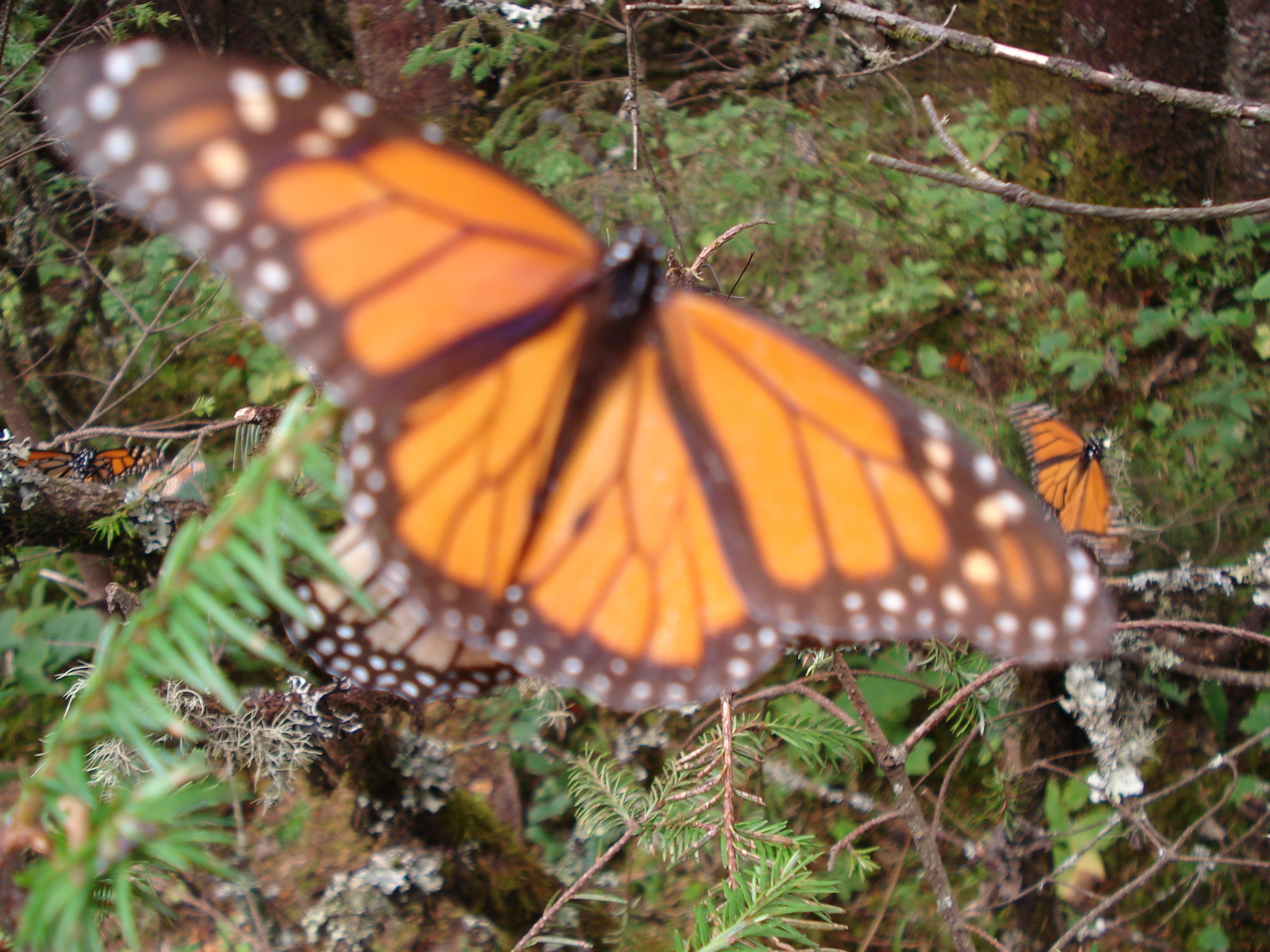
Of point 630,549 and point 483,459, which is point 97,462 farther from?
point 630,549

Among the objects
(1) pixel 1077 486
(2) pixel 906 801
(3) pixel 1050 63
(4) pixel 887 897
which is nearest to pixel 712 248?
(3) pixel 1050 63

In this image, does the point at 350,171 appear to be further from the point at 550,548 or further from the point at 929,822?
the point at 929,822

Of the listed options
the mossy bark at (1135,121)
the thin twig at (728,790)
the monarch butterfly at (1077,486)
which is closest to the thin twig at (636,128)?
the thin twig at (728,790)

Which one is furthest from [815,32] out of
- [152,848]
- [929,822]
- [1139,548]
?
[152,848]

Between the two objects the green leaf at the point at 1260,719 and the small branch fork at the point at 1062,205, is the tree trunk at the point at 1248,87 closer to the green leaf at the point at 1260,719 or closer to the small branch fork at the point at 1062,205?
the green leaf at the point at 1260,719

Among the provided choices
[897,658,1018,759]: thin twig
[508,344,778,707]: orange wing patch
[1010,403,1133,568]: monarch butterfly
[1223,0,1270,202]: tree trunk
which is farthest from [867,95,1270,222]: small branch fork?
[1223,0,1270,202]: tree trunk

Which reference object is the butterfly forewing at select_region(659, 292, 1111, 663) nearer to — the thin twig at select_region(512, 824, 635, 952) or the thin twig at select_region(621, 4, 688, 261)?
the thin twig at select_region(621, 4, 688, 261)
